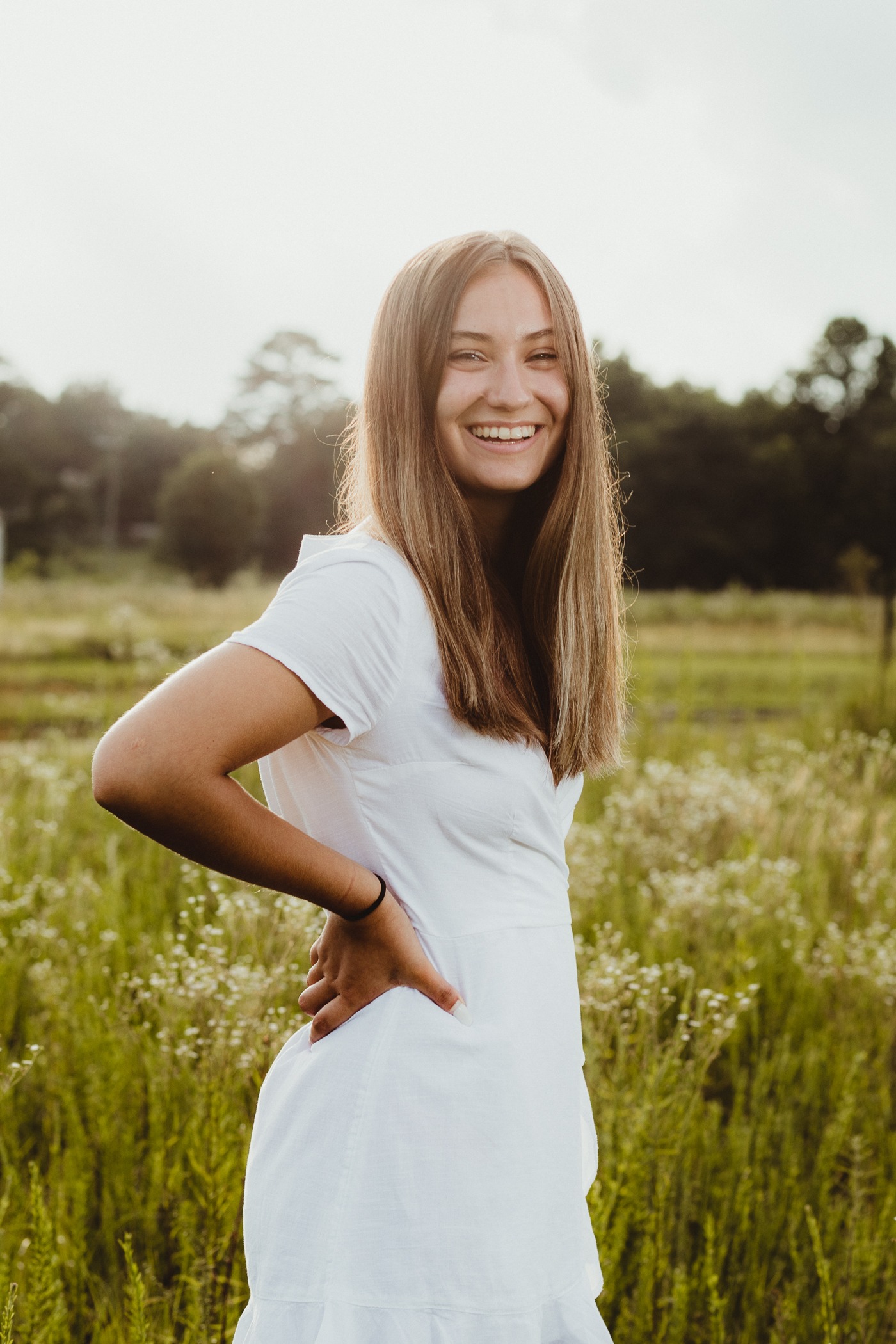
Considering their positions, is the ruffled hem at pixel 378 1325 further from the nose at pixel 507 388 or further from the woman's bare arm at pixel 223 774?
the nose at pixel 507 388

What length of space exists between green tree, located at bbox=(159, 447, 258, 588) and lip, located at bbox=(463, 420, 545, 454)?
43.6 m

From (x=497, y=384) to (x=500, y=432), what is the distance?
7 centimetres

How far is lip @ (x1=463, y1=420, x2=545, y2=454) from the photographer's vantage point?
5.28 ft

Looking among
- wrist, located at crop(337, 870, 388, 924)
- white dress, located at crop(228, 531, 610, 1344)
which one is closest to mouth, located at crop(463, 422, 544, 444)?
white dress, located at crop(228, 531, 610, 1344)

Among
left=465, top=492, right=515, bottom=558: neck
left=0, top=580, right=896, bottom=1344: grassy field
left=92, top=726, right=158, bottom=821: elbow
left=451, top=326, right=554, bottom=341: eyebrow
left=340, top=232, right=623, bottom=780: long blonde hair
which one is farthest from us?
left=0, top=580, right=896, bottom=1344: grassy field

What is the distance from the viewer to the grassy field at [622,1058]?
7.50 feet

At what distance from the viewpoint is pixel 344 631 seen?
126 cm

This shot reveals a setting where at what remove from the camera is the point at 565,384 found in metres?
1.70

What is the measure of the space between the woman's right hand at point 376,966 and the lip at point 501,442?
700 mm

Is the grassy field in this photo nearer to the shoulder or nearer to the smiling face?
the shoulder

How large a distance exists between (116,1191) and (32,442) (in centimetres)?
5775

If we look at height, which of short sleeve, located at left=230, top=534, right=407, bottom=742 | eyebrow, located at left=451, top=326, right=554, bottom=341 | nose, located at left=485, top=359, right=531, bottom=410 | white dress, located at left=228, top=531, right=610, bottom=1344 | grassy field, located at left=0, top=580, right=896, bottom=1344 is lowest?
grassy field, located at left=0, top=580, right=896, bottom=1344

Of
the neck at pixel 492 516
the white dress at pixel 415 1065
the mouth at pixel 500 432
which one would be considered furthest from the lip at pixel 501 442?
the white dress at pixel 415 1065

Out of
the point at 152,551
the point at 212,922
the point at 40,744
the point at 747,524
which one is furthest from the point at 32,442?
the point at 212,922
